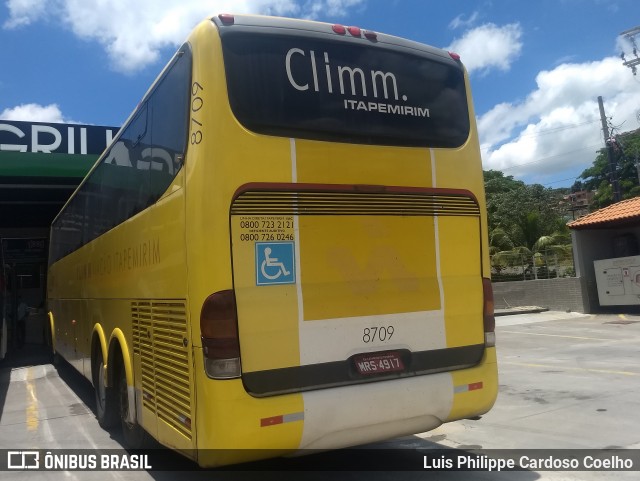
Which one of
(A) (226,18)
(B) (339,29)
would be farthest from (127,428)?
(B) (339,29)

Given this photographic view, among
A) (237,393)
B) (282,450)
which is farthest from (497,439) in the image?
(237,393)

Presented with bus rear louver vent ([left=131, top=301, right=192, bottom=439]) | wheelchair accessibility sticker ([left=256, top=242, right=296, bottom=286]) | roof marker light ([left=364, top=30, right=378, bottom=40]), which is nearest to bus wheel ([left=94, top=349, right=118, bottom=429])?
bus rear louver vent ([left=131, top=301, right=192, bottom=439])

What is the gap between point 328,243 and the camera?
14.2 feet

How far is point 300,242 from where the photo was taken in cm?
421

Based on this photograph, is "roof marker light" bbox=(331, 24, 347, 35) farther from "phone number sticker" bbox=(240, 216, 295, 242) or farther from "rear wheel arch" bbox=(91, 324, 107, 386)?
"rear wheel arch" bbox=(91, 324, 107, 386)

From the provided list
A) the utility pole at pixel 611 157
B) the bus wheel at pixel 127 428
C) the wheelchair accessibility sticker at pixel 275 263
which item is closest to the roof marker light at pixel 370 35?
the wheelchair accessibility sticker at pixel 275 263

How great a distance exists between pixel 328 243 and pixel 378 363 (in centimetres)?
102

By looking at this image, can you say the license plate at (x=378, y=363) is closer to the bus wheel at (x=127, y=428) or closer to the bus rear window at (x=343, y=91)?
the bus rear window at (x=343, y=91)

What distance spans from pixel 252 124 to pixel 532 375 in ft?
25.1

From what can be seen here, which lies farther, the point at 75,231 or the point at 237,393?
the point at 75,231

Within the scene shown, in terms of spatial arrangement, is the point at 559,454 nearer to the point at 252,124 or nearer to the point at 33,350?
the point at 252,124

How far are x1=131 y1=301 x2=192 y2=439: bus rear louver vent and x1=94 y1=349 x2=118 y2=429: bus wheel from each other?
5.14ft

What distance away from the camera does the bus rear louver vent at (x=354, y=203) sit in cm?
410

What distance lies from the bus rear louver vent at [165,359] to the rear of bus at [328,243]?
30 cm
